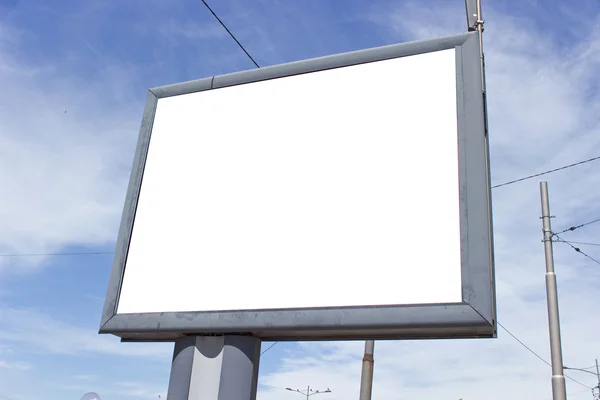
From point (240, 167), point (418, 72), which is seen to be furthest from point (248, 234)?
point (418, 72)

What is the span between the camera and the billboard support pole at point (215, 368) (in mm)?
3490

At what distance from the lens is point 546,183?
1257cm

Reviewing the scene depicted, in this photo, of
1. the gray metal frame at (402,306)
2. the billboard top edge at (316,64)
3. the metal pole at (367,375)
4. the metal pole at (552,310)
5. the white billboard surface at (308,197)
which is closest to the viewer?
the gray metal frame at (402,306)

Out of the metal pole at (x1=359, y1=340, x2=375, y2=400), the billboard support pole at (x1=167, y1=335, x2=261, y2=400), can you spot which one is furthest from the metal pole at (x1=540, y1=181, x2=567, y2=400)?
the billboard support pole at (x1=167, y1=335, x2=261, y2=400)

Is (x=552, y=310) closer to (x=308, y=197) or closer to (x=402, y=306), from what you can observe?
(x=308, y=197)

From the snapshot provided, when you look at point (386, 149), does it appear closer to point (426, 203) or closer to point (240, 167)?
point (426, 203)

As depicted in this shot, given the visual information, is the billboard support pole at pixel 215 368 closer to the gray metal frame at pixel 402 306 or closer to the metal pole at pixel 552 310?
the gray metal frame at pixel 402 306

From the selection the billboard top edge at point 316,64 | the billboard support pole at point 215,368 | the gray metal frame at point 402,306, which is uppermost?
the billboard top edge at point 316,64

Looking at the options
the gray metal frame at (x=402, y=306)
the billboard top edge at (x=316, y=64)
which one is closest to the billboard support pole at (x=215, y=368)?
the gray metal frame at (x=402, y=306)

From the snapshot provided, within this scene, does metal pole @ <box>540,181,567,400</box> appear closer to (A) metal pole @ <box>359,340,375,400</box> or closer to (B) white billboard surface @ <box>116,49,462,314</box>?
(A) metal pole @ <box>359,340,375,400</box>

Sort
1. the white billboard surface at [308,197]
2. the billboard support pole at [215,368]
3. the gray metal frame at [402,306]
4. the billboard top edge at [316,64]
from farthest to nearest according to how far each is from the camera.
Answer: the billboard top edge at [316,64], the billboard support pole at [215,368], the white billboard surface at [308,197], the gray metal frame at [402,306]

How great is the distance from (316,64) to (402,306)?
1876mm

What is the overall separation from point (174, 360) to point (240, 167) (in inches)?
53.1

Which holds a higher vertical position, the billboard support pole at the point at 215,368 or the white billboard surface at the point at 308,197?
the white billboard surface at the point at 308,197
